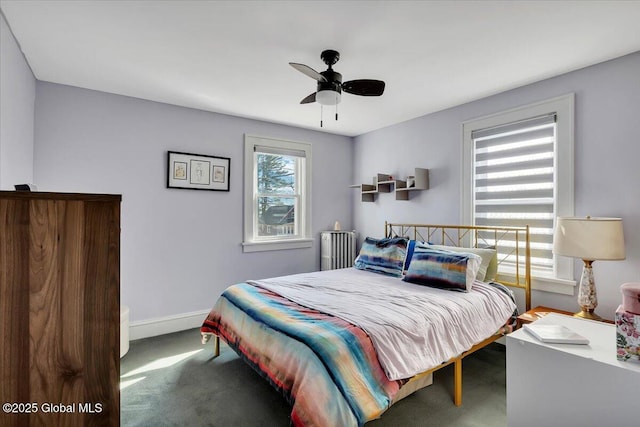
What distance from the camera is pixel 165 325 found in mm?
3486

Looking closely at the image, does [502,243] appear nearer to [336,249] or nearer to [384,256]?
[384,256]

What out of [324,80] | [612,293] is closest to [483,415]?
[612,293]

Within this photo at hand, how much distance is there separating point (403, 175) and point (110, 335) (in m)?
3.70

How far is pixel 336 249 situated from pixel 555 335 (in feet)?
10.6

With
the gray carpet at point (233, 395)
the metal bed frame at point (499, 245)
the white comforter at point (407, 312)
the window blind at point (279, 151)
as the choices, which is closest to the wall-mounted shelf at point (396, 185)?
the metal bed frame at point (499, 245)

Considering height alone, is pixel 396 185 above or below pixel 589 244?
above

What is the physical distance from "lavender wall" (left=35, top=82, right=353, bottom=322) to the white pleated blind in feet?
8.20

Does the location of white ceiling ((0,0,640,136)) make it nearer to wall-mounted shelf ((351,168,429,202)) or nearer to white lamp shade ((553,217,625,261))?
wall-mounted shelf ((351,168,429,202))

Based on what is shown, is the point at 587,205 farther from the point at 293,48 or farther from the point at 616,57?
the point at 293,48

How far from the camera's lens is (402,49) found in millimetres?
2354

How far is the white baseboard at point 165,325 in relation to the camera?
333cm

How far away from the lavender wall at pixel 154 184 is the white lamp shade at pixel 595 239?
3150mm

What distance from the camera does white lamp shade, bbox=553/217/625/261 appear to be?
2225 millimetres

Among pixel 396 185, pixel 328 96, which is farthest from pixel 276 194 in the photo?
pixel 328 96
